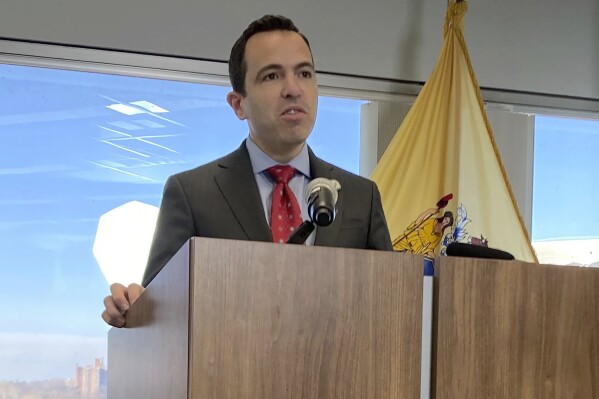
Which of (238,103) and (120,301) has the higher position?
(238,103)

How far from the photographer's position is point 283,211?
5.52 ft

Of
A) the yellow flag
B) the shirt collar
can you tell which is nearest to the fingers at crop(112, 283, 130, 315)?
the shirt collar

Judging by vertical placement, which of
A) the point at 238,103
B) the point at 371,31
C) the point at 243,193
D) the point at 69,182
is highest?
the point at 371,31

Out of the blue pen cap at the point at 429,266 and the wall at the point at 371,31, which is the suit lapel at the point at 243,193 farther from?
the wall at the point at 371,31

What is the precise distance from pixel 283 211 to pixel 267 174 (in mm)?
135

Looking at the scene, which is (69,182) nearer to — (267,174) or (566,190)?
(267,174)

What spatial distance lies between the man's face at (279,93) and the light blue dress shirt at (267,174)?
17mm

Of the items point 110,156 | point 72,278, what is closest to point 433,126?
point 110,156

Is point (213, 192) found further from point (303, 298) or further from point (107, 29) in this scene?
point (107, 29)

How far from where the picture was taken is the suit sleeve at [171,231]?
1655 millimetres

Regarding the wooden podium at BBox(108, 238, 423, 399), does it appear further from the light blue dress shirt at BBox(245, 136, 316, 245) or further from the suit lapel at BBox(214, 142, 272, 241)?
the light blue dress shirt at BBox(245, 136, 316, 245)

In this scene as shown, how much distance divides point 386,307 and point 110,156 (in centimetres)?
264

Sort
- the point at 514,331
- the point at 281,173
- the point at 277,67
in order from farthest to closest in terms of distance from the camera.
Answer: the point at 277,67
the point at 281,173
the point at 514,331

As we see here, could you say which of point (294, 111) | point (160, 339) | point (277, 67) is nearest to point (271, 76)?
point (277, 67)
